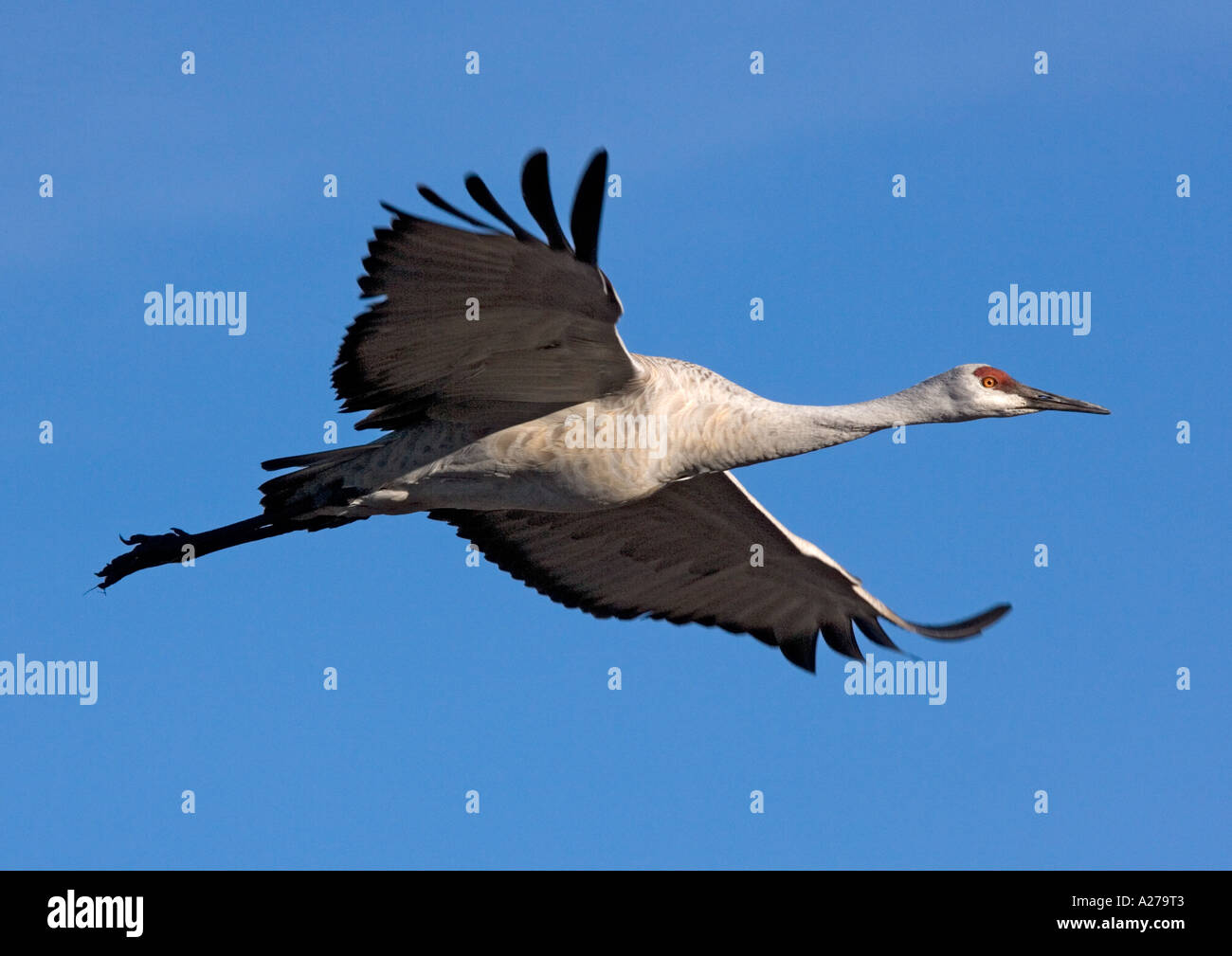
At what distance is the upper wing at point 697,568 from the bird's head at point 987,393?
5.27 ft

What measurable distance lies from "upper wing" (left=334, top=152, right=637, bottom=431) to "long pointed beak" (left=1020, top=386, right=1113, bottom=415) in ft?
9.84

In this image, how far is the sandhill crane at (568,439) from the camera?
350 inches

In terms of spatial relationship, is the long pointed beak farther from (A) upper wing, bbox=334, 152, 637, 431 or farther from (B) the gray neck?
(A) upper wing, bbox=334, 152, 637, 431

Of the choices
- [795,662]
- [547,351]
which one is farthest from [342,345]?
[795,662]

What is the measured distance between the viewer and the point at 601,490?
10.2 m

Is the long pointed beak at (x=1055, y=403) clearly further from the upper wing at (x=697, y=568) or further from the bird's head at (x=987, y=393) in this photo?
the upper wing at (x=697, y=568)

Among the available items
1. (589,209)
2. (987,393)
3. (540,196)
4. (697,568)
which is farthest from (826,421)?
→ (540,196)

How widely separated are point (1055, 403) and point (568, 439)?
3.50 m

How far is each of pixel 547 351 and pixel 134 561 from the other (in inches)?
147

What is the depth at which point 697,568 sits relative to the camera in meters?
12.3

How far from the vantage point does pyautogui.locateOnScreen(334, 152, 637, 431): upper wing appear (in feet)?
27.7

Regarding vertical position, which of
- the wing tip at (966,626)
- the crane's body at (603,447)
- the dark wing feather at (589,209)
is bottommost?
the wing tip at (966,626)

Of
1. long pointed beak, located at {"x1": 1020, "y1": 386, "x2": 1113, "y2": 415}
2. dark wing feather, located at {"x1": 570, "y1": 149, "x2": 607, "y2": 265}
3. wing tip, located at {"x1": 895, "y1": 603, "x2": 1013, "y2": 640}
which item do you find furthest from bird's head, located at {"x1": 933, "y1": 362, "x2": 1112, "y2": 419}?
dark wing feather, located at {"x1": 570, "y1": 149, "x2": 607, "y2": 265}

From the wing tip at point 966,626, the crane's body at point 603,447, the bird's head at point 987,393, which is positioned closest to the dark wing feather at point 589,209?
the crane's body at point 603,447
